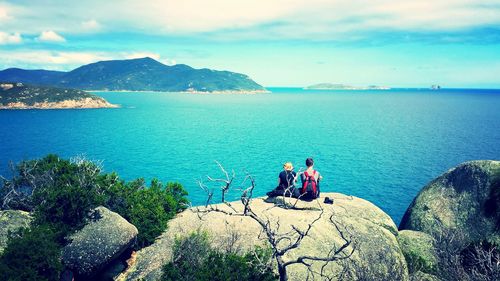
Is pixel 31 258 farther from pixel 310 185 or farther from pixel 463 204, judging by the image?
pixel 463 204

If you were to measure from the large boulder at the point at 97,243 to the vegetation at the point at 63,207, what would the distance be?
1.82 feet

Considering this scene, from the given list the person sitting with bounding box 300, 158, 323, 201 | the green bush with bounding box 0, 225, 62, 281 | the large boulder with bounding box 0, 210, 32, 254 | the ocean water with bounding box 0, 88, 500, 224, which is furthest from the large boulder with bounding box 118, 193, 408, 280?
the ocean water with bounding box 0, 88, 500, 224

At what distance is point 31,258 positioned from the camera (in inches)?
589

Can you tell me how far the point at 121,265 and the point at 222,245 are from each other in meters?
5.53

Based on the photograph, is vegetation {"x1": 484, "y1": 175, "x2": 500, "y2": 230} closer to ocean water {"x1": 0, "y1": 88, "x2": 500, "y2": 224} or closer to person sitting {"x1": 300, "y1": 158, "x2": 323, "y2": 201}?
person sitting {"x1": 300, "y1": 158, "x2": 323, "y2": 201}

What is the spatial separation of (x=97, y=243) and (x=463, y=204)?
976 inches

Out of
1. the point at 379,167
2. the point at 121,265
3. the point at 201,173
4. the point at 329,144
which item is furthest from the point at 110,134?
the point at 121,265

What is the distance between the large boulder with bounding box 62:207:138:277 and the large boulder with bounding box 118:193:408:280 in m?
1.50

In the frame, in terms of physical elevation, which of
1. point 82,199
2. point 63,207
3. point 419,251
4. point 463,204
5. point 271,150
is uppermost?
point 82,199

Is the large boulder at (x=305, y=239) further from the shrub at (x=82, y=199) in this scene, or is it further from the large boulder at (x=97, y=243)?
the large boulder at (x=97, y=243)

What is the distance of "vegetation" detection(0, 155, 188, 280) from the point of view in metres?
15.1

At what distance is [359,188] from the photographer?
166 feet

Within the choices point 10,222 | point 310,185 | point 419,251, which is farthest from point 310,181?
point 10,222

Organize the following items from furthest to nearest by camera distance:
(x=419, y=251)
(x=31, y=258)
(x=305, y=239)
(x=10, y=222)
A: (x=419, y=251), (x=10, y=222), (x=305, y=239), (x=31, y=258)
